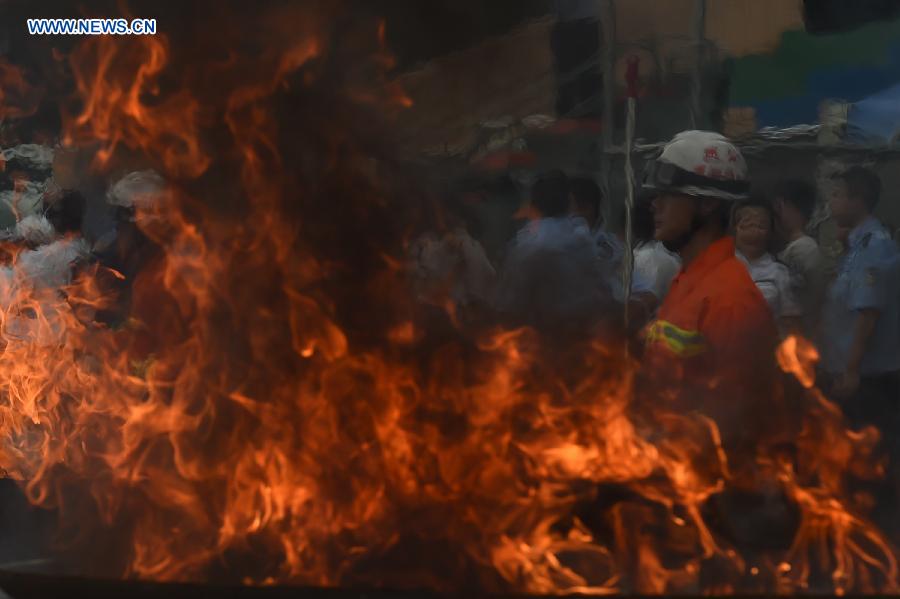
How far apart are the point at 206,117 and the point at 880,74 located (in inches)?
109

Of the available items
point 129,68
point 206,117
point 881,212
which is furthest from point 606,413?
point 129,68

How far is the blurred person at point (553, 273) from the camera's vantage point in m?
4.24

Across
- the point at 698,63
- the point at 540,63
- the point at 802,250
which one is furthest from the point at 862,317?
the point at 540,63

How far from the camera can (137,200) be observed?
15.1ft

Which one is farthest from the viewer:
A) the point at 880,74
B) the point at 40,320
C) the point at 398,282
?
the point at 40,320

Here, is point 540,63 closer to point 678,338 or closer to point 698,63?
point 698,63

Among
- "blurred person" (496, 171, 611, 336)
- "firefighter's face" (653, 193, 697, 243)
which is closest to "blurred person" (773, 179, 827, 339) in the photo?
"firefighter's face" (653, 193, 697, 243)

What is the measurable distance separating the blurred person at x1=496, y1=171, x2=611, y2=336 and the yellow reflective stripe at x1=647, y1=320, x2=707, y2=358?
0.79 ft

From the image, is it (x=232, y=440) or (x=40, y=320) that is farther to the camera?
(x=40, y=320)

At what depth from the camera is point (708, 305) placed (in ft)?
12.7

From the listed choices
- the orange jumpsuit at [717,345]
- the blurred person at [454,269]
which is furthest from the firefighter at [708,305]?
the blurred person at [454,269]

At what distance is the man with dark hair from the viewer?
4168 mm

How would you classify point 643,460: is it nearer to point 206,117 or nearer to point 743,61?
point 743,61

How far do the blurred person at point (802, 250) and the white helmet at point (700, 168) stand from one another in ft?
0.57
